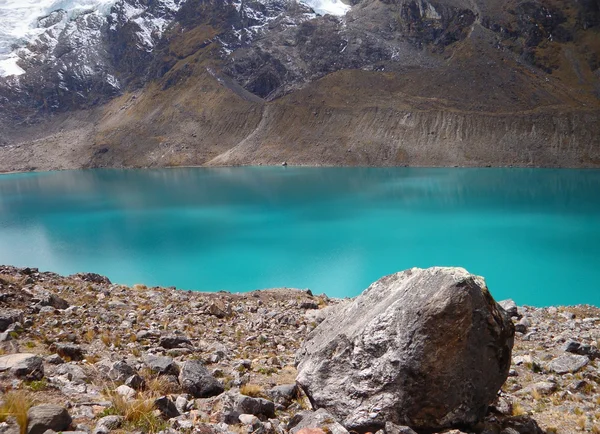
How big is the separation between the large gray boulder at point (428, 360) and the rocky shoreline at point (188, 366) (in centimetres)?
36

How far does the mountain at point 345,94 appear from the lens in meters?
89.9

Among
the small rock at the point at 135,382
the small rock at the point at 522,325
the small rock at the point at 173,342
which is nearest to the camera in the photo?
the small rock at the point at 135,382

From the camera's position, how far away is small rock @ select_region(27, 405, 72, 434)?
3.98 m

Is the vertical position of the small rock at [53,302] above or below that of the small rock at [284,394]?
below

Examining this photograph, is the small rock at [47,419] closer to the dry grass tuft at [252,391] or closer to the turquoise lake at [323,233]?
the dry grass tuft at [252,391]

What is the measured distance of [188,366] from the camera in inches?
259

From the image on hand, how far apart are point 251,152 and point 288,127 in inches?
422

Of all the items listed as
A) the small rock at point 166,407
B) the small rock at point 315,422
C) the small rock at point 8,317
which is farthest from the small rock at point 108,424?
the small rock at point 8,317

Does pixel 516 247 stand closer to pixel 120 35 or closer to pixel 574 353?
pixel 574 353

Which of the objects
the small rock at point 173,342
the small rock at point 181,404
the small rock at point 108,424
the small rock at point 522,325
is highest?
the small rock at point 108,424

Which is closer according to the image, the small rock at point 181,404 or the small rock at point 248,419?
the small rock at point 248,419

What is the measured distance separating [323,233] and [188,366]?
29.5m

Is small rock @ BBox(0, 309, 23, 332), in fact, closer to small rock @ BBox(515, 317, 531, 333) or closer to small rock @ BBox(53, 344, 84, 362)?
small rock @ BBox(53, 344, 84, 362)

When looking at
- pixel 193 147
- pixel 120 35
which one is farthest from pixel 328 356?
pixel 120 35
